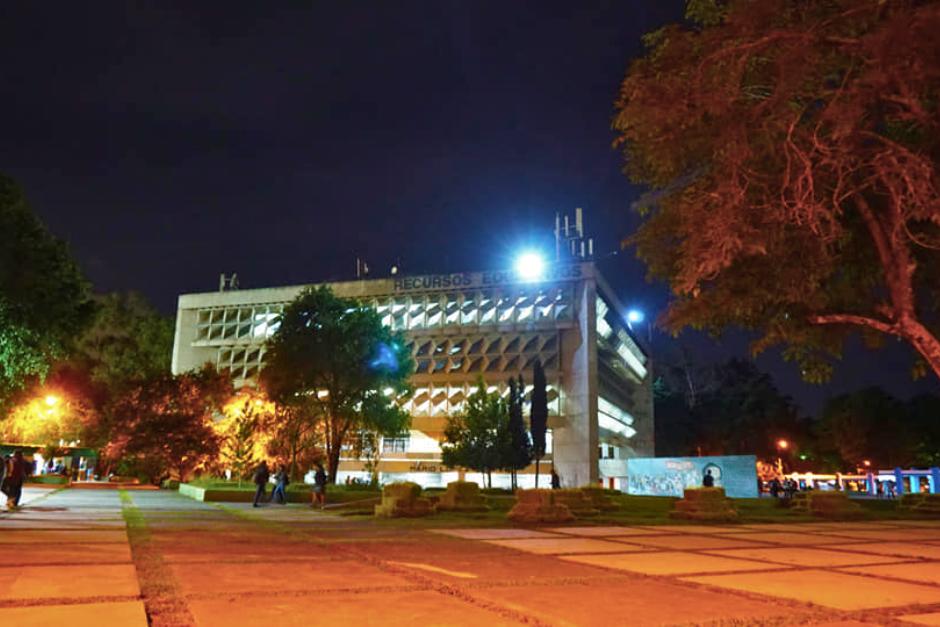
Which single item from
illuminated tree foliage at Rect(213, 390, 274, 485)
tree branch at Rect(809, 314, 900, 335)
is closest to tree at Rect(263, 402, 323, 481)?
illuminated tree foliage at Rect(213, 390, 274, 485)

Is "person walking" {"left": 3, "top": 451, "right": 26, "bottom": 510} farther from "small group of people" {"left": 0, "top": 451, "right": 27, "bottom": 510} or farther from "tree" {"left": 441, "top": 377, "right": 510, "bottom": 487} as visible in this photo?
"tree" {"left": 441, "top": 377, "right": 510, "bottom": 487}

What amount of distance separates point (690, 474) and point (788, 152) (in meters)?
36.2

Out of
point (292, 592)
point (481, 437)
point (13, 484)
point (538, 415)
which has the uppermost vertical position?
point (538, 415)

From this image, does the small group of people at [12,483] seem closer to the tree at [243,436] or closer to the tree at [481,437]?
the tree at [243,436]

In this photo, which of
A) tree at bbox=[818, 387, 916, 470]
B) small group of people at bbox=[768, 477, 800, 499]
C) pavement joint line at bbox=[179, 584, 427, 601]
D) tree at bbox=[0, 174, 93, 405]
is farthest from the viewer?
tree at bbox=[818, 387, 916, 470]

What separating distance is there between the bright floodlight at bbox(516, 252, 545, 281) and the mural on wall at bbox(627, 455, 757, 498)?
21199 millimetres

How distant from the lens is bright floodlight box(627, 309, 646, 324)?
289 feet

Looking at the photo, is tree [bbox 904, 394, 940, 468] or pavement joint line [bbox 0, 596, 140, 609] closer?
pavement joint line [bbox 0, 596, 140, 609]

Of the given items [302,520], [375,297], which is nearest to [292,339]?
[302,520]

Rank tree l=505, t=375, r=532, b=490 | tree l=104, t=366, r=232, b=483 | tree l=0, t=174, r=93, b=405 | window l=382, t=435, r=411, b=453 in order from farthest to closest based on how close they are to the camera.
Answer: window l=382, t=435, r=411, b=453, tree l=505, t=375, r=532, b=490, tree l=104, t=366, r=232, b=483, tree l=0, t=174, r=93, b=405

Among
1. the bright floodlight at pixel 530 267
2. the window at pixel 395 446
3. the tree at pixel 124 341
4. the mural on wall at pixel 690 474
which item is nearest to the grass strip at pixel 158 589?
the mural on wall at pixel 690 474

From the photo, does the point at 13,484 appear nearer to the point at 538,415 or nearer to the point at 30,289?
the point at 30,289

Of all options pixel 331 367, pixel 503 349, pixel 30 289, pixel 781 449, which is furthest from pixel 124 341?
pixel 781 449

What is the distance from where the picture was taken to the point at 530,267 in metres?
67.6
